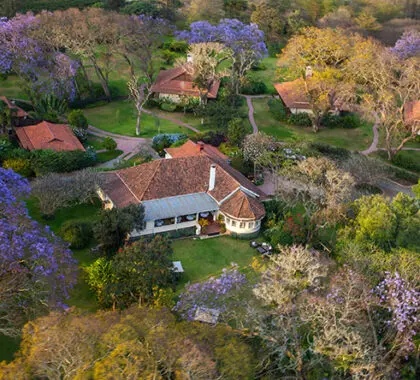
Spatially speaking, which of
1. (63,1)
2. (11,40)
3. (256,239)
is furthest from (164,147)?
(63,1)

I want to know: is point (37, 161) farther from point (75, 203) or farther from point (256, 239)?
point (256, 239)

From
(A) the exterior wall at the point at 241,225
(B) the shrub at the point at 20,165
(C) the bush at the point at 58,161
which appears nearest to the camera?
(A) the exterior wall at the point at 241,225

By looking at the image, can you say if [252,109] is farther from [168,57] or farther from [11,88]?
[11,88]

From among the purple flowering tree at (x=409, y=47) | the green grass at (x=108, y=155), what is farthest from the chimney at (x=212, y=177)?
the purple flowering tree at (x=409, y=47)

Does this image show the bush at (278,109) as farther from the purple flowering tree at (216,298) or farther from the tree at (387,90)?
the purple flowering tree at (216,298)

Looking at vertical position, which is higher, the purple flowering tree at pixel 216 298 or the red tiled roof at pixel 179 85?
the purple flowering tree at pixel 216 298

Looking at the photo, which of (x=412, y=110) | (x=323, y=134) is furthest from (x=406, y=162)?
(x=412, y=110)
